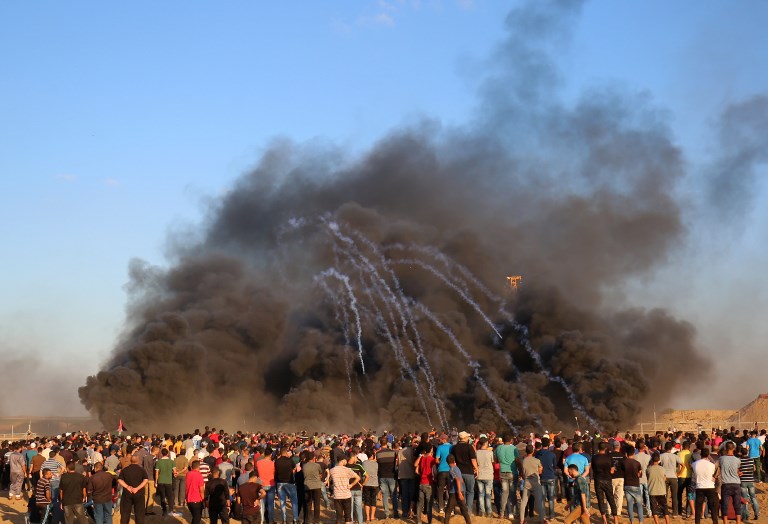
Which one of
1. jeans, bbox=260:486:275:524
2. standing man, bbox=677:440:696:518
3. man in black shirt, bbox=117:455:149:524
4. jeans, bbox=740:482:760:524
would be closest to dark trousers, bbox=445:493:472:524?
jeans, bbox=260:486:275:524

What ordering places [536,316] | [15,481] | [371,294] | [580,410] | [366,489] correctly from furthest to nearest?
[371,294] → [536,316] → [580,410] → [15,481] → [366,489]

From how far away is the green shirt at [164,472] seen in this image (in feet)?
83.4

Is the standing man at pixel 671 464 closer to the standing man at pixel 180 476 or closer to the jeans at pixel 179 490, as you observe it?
the standing man at pixel 180 476

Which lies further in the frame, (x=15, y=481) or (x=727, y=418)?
(x=727, y=418)

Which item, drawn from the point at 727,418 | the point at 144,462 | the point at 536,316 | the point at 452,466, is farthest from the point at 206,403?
the point at 452,466

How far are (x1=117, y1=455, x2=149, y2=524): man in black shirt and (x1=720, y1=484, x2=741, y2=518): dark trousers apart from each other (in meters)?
14.0

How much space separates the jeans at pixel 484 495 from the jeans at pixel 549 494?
4.77ft

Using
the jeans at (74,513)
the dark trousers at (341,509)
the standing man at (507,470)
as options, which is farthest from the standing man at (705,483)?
the jeans at (74,513)

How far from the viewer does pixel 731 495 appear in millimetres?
21984

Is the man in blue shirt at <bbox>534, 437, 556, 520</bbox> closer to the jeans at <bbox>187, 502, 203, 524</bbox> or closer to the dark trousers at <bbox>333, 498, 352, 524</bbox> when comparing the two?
the dark trousers at <bbox>333, 498, 352, 524</bbox>

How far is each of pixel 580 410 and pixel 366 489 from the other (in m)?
55.9

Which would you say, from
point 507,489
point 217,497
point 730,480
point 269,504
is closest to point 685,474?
point 730,480

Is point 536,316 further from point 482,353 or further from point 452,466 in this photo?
point 452,466

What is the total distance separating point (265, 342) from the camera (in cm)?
9569
